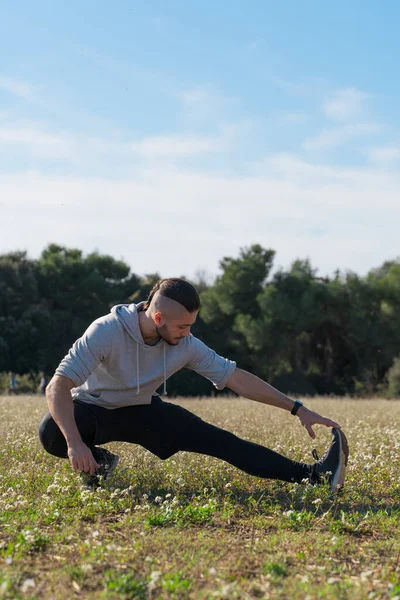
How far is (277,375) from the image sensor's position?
47.4 meters

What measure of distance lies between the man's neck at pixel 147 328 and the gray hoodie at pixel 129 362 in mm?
46

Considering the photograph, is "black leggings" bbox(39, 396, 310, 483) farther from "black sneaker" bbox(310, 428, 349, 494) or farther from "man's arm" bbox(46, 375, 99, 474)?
"man's arm" bbox(46, 375, 99, 474)

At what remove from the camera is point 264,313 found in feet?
157

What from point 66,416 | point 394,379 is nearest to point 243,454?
point 66,416

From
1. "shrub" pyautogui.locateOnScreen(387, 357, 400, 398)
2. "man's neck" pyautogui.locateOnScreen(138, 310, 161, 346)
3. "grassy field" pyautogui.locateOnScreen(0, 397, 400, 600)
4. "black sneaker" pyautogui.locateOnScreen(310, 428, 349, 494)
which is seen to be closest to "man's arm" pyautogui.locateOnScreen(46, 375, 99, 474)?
"grassy field" pyautogui.locateOnScreen(0, 397, 400, 600)

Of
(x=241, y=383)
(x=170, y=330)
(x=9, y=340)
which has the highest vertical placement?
(x=170, y=330)

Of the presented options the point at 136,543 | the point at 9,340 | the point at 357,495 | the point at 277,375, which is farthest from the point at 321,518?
the point at 277,375

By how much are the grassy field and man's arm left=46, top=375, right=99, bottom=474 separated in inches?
14.3

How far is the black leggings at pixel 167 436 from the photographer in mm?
6449

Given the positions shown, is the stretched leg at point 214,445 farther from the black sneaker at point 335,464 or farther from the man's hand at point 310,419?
the man's hand at point 310,419

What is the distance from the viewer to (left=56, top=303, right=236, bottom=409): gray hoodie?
245 inches

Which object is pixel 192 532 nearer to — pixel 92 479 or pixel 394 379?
pixel 92 479

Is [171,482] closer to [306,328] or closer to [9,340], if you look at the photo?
[9,340]

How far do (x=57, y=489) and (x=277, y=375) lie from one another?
42.1 meters
